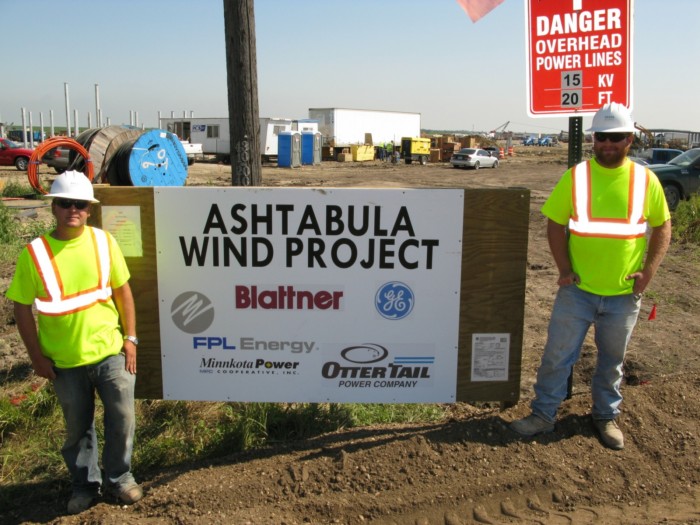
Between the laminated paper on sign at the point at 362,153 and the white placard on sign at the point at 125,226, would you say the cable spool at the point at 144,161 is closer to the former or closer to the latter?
the white placard on sign at the point at 125,226

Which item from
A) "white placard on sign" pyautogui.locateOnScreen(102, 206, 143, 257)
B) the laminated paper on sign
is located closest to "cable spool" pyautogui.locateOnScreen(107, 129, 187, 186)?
"white placard on sign" pyautogui.locateOnScreen(102, 206, 143, 257)

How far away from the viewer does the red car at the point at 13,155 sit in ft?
101

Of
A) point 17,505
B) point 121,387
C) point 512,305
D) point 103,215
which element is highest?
point 103,215

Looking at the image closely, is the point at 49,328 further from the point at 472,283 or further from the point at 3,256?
the point at 3,256

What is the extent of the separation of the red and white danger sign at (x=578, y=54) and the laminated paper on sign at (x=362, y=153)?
160 feet

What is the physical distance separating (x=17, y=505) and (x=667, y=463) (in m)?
3.98

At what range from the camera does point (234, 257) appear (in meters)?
4.14

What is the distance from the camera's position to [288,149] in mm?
42406

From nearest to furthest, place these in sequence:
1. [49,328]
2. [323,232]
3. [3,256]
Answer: [49,328] → [323,232] → [3,256]

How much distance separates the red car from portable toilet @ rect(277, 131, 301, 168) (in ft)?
52.4

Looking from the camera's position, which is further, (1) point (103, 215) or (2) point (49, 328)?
(1) point (103, 215)

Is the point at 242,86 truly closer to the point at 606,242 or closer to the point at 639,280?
the point at 606,242

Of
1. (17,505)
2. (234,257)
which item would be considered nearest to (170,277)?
(234,257)

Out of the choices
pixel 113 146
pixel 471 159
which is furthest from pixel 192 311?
pixel 471 159
